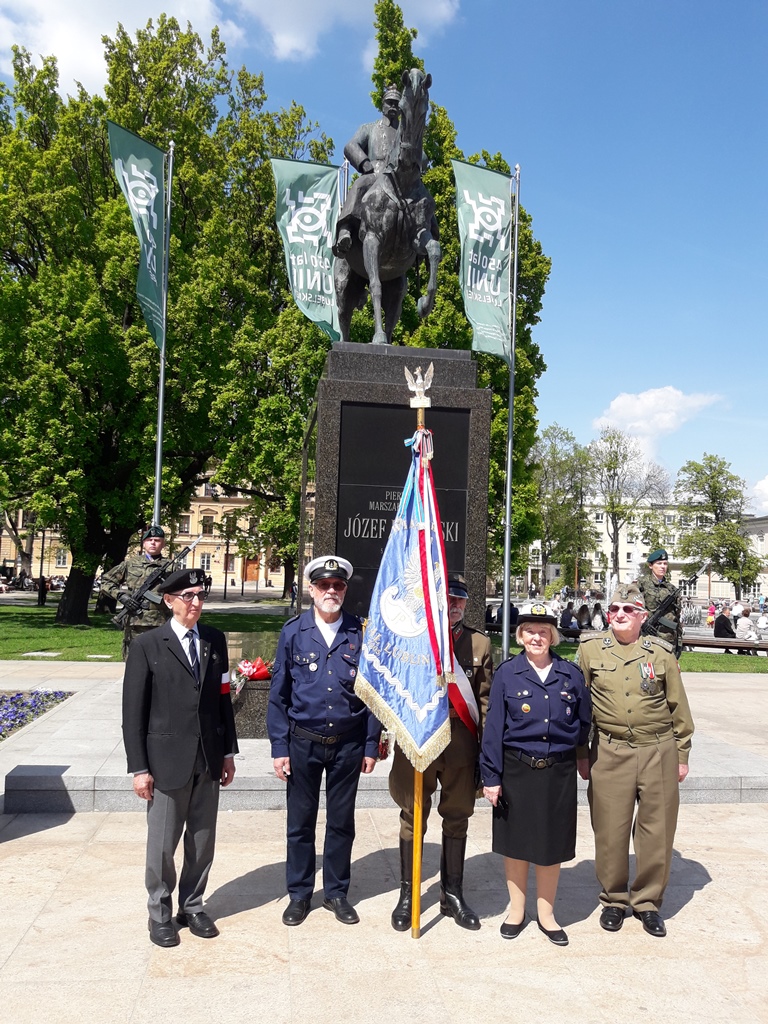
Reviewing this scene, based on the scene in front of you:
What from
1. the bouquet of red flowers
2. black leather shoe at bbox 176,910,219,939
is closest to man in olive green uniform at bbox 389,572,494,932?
black leather shoe at bbox 176,910,219,939

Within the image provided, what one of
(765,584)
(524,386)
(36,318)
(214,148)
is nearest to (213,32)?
(214,148)

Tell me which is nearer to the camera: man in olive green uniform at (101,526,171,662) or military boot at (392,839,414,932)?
military boot at (392,839,414,932)

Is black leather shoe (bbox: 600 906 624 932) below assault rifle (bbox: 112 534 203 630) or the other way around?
below

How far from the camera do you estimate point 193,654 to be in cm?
445

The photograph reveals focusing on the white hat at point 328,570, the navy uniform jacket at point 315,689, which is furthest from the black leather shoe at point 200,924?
the white hat at point 328,570

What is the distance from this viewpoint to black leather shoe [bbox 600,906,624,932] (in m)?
4.54

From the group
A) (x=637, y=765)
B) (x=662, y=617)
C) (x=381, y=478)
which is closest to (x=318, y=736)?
(x=637, y=765)

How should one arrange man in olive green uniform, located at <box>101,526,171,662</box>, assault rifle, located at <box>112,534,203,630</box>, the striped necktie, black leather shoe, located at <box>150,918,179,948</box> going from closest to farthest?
black leather shoe, located at <box>150,918,179,948</box> < the striped necktie < assault rifle, located at <box>112,534,203,630</box> < man in olive green uniform, located at <box>101,526,171,662</box>

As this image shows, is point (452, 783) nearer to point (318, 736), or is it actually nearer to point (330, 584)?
point (318, 736)

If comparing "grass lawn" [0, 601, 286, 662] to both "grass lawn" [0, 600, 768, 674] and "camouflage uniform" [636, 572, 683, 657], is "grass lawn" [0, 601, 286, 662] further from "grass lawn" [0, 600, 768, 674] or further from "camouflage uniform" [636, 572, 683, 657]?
"camouflage uniform" [636, 572, 683, 657]

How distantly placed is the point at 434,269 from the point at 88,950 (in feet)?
22.8

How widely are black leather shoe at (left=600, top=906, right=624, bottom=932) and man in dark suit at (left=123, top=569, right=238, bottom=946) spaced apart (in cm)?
205

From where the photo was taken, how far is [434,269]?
29.3ft

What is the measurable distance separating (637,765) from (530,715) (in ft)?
2.53
